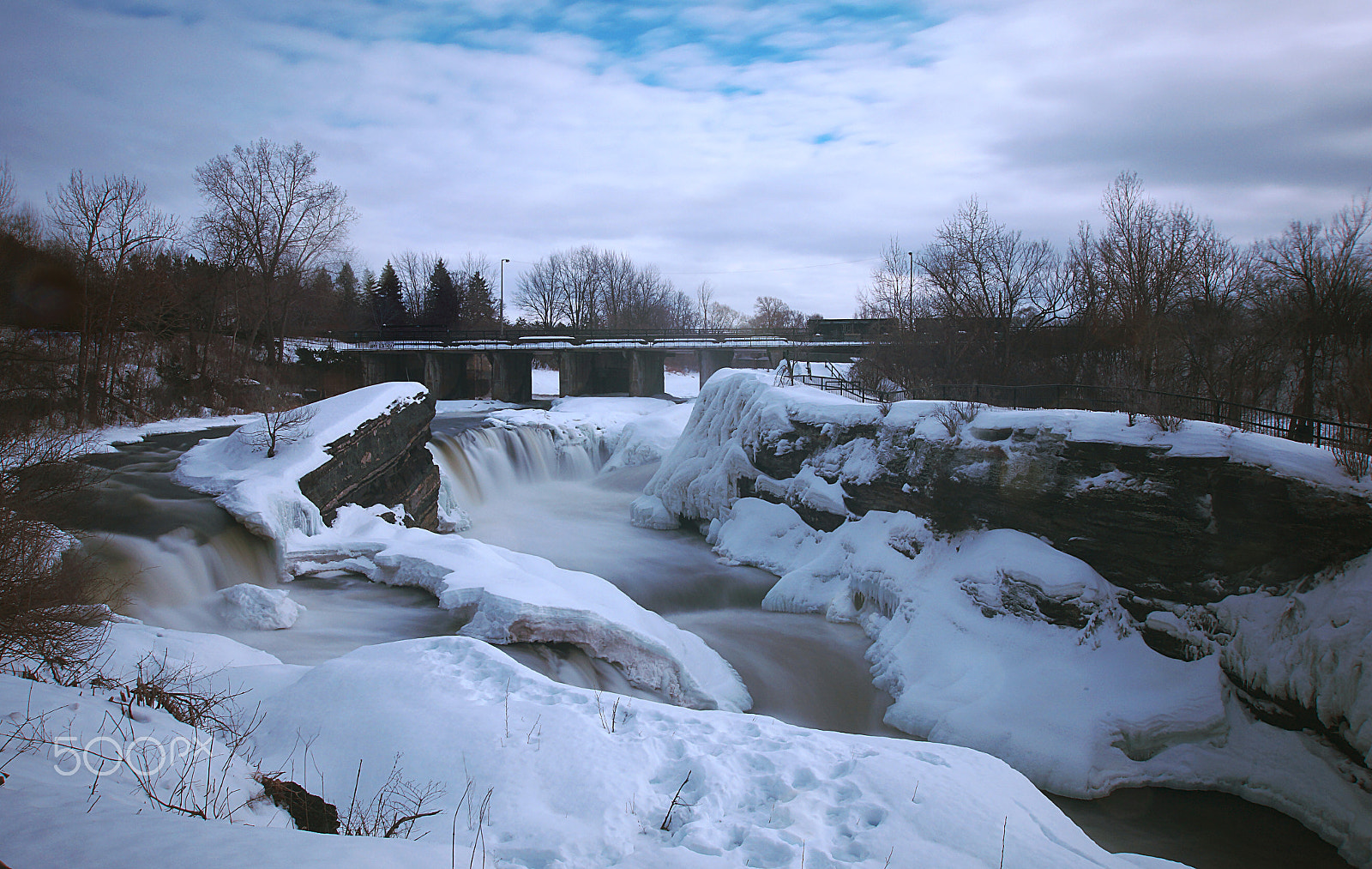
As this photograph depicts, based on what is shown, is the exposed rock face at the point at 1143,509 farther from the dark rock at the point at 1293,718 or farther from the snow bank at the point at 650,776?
the snow bank at the point at 650,776

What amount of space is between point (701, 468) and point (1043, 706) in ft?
40.3

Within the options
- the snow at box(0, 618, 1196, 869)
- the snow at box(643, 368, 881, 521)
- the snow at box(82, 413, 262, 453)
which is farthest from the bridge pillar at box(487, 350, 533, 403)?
the snow at box(0, 618, 1196, 869)

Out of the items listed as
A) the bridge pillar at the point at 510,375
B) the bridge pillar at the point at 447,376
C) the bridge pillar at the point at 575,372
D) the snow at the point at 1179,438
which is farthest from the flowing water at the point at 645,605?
the bridge pillar at the point at 447,376

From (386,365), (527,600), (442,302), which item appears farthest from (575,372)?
(527,600)

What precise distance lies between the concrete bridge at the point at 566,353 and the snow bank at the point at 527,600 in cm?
2732

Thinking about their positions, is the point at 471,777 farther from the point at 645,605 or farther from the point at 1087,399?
the point at 1087,399

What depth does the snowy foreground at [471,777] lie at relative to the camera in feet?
10.6

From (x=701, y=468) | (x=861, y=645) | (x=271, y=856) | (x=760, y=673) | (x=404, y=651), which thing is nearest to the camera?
(x=271, y=856)

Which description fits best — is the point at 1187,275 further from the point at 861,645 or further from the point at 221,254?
the point at 221,254

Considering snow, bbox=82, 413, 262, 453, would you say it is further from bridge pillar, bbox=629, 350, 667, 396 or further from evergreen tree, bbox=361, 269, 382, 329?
evergreen tree, bbox=361, 269, 382, 329

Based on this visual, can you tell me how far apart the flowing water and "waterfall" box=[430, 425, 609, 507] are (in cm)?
476

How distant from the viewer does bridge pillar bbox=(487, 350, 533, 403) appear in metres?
41.4

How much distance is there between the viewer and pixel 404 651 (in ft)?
24.1

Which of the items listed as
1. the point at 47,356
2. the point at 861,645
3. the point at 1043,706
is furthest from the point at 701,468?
the point at 47,356
